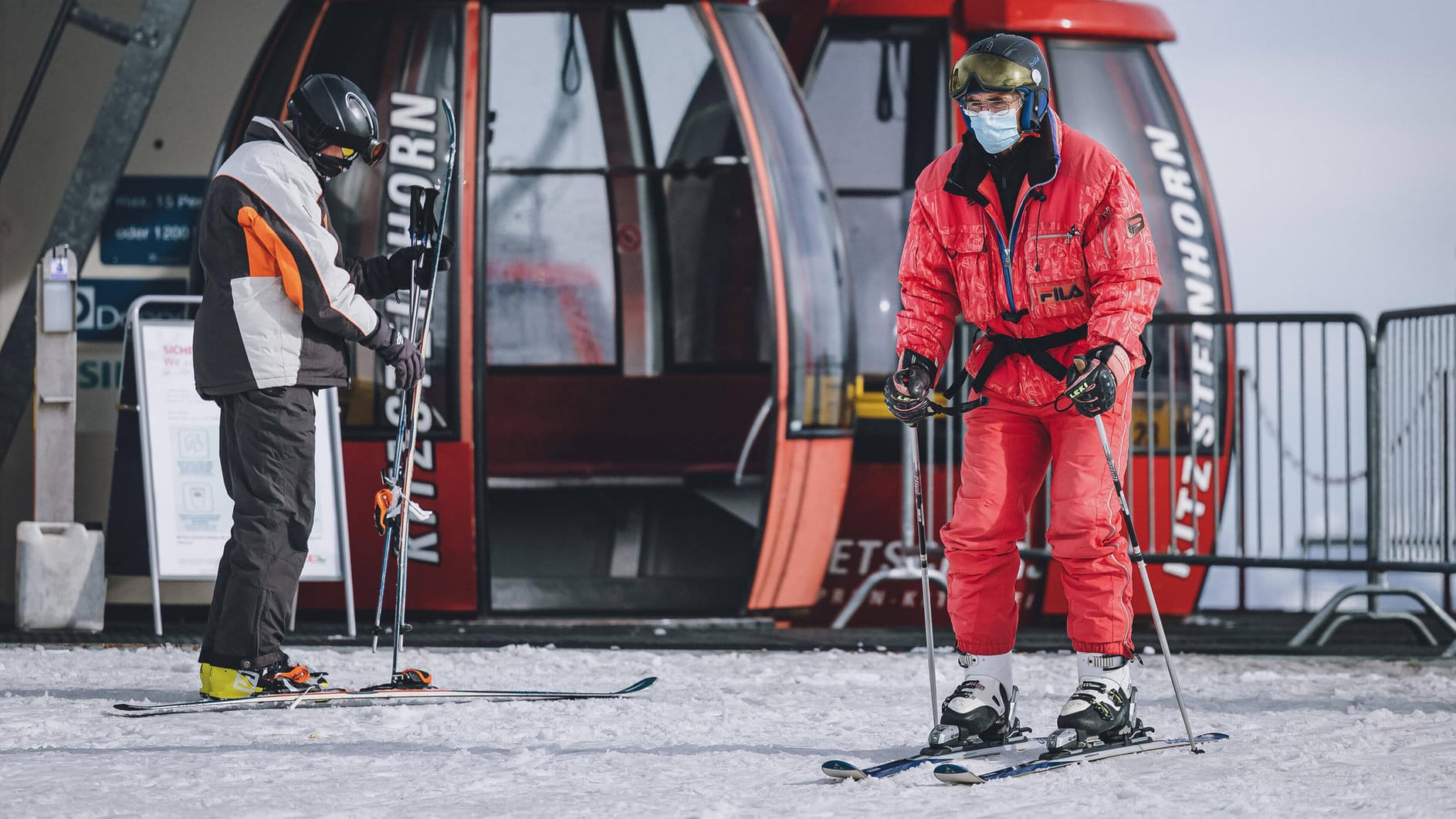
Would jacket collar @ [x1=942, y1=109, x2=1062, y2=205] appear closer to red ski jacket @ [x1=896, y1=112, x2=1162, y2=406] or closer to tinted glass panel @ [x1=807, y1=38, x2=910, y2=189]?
red ski jacket @ [x1=896, y1=112, x2=1162, y2=406]

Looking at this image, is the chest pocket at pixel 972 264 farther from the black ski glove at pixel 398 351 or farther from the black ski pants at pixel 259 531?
the black ski pants at pixel 259 531

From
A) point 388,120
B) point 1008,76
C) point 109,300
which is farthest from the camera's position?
point 109,300

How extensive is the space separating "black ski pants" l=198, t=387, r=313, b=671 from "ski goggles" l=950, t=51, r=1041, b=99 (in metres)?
1.92

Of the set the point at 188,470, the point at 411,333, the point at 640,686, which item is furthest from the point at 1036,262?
the point at 188,470

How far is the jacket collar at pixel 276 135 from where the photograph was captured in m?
4.40

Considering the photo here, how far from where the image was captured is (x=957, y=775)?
3.24 m

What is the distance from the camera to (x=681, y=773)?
3.44 meters

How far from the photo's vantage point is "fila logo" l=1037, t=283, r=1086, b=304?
11.8 ft

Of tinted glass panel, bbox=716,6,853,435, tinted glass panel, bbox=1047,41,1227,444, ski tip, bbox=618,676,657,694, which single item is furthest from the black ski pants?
tinted glass panel, bbox=1047,41,1227,444

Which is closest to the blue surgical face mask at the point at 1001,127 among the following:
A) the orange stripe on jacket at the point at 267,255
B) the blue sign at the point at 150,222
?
the orange stripe on jacket at the point at 267,255

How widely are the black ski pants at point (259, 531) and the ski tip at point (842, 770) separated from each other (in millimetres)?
1713

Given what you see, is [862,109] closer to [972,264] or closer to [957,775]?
[972,264]

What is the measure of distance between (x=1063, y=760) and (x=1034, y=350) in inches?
33.6

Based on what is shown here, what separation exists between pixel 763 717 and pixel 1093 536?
1111mm
